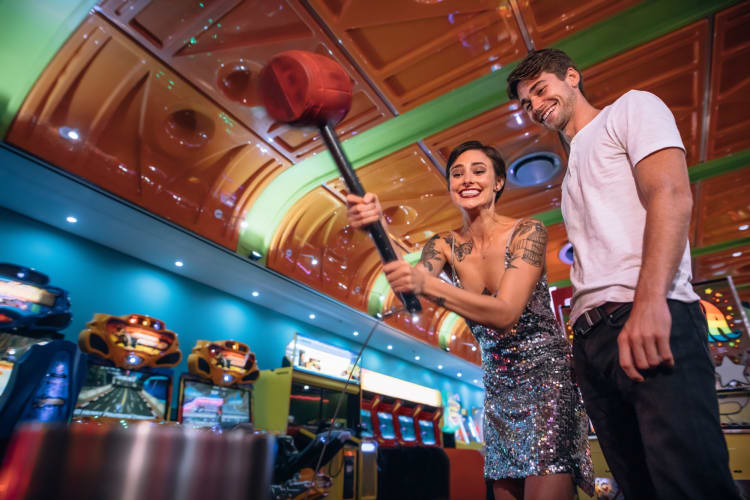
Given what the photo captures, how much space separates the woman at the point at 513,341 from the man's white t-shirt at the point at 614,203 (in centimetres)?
21

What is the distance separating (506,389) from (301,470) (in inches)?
172

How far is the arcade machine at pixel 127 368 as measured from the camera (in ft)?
13.6

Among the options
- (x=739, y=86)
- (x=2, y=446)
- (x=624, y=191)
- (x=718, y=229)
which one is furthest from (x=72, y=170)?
(x=718, y=229)

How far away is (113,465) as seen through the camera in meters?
0.30

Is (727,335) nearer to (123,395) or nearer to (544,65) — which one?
(544,65)

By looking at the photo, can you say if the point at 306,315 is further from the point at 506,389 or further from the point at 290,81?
the point at 290,81

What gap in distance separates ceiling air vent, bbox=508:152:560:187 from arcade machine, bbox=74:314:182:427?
4953 mm

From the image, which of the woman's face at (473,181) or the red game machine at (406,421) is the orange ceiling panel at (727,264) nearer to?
the red game machine at (406,421)

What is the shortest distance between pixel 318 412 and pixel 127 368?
11.3 feet

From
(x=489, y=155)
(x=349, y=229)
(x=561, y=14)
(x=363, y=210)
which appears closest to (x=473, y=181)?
(x=489, y=155)

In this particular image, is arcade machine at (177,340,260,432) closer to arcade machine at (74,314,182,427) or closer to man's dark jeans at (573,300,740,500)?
arcade machine at (74,314,182,427)

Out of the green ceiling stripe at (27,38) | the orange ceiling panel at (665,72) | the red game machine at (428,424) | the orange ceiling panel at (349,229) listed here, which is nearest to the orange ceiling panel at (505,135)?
the orange ceiling panel at (349,229)

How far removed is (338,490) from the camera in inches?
221

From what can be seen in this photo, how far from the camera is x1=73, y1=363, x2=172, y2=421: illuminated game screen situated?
4090 mm
